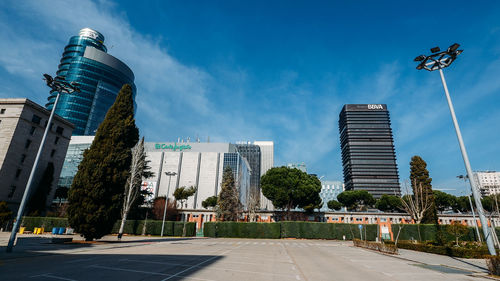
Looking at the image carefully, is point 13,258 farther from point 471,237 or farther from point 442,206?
point 442,206

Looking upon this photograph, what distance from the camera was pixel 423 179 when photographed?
4772cm

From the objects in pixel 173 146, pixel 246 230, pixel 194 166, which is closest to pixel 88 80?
pixel 173 146

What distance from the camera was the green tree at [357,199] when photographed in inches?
3307

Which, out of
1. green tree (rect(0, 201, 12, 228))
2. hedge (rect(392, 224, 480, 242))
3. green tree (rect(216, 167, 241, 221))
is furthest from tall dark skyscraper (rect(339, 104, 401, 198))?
green tree (rect(0, 201, 12, 228))

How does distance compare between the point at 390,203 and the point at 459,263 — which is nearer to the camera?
the point at 459,263

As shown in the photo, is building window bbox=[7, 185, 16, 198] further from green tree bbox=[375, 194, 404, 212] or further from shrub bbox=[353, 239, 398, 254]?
green tree bbox=[375, 194, 404, 212]

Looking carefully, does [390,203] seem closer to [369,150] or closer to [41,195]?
[41,195]

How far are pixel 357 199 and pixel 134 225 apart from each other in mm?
73156

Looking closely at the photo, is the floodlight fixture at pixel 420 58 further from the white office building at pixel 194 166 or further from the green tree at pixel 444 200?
the white office building at pixel 194 166

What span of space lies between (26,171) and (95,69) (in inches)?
4076

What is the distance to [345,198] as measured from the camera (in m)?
86.0

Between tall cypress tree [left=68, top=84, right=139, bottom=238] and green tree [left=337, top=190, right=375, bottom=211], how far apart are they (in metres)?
79.6

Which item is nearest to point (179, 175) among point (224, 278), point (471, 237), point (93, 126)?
point (93, 126)

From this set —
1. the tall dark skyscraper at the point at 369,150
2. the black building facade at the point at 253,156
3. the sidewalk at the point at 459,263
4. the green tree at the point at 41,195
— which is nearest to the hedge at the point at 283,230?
the sidewalk at the point at 459,263
